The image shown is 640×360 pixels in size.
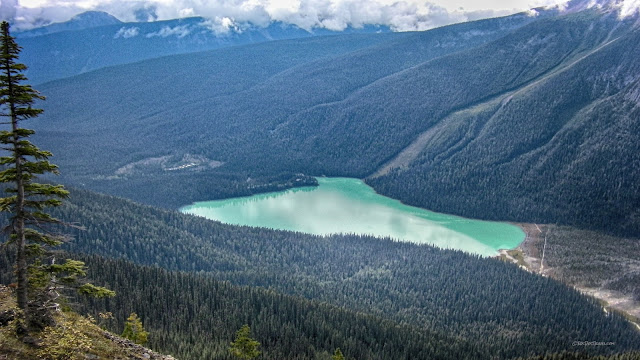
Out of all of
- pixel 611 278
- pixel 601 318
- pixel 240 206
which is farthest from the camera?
pixel 240 206

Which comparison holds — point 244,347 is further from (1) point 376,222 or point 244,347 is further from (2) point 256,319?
(1) point 376,222

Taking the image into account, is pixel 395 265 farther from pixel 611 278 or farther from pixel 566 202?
pixel 566 202

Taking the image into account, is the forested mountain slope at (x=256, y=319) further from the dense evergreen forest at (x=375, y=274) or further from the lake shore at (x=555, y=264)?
the lake shore at (x=555, y=264)

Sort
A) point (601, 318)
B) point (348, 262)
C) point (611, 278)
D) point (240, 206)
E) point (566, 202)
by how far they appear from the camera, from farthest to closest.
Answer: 1. point (240, 206)
2. point (566, 202)
3. point (348, 262)
4. point (611, 278)
5. point (601, 318)

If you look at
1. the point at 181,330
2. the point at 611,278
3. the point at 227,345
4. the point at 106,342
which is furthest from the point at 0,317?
the point at 611,278

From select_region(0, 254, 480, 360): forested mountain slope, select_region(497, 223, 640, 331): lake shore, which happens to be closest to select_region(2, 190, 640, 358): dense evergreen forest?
select_region(0, 254, 480, 360): forested mountain slope

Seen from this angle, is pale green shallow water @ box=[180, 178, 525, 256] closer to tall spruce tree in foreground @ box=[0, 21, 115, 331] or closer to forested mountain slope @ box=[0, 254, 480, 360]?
forested mountain slope @ box=[0, 254, 480, 360]

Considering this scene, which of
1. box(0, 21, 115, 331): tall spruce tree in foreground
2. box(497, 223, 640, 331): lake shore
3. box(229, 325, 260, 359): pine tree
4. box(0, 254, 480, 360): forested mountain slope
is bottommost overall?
box(497, 223, 640, 331): lake shore
